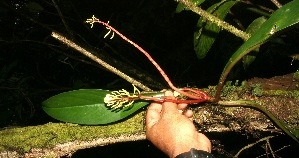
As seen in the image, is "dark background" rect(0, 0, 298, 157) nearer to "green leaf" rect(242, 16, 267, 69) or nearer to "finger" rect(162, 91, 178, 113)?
"green leaf" rect(242, 16, 267, 69)

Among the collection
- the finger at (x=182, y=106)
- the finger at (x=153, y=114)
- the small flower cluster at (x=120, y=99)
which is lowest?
the finger at (x=153, y=114)

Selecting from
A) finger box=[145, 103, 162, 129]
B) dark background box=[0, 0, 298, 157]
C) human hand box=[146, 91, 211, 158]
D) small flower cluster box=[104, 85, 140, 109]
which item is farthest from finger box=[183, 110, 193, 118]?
dark background box=[0, 0, 298, 157]

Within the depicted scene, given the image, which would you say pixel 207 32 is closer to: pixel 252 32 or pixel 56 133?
pixel 252 32

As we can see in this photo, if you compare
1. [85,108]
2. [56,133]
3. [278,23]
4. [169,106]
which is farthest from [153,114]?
[278,23]

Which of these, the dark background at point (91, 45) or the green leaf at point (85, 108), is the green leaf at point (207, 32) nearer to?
the green leaf at point (85, 108)

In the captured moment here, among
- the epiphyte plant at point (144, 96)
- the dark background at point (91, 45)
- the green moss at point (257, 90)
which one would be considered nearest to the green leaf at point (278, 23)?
the epiphyte plant at point (144, 96)

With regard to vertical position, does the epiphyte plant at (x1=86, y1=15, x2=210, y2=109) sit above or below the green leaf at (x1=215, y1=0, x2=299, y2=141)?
below

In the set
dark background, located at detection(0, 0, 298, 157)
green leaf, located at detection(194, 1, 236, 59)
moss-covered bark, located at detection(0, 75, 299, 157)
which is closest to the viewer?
moss-covered bark, located at detection(0, 75, 299, 157)

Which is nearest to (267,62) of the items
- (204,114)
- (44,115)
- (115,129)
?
(204,114)
